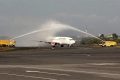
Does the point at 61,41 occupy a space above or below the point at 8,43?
above

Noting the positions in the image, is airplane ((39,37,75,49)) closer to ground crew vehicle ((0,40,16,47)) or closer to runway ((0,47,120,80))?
ground crew vehicle ((0,40,16,47))

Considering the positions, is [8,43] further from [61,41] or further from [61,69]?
[61,69]

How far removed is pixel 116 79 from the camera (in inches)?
933

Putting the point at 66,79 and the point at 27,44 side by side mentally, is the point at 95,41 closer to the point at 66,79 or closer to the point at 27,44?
the point at 27,44

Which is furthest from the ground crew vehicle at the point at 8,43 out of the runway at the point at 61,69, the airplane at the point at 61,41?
the runway at the point at 61,69

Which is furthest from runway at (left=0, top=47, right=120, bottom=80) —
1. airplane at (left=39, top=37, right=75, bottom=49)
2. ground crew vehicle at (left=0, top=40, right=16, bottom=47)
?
ground crew vehicle at (left=0, top=40, right=16, bottom=47)

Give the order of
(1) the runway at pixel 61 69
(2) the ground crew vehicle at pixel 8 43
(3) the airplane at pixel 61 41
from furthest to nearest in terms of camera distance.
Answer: (2) the ground crew vehicle at pixel 8 43
(3) the airplane at pixel 61 41
(1) the runway at pixel 61 69

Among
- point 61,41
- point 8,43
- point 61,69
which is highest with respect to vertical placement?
point 61,41

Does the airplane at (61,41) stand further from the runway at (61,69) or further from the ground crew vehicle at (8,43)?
the runway at (61,69)

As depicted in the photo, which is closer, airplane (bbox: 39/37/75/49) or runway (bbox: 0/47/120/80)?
runway (bbox: 0/47/120/80)

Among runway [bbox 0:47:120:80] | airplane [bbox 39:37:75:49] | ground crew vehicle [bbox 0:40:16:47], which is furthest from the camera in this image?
ground crew vehicle [bbox 0:40:16:47]

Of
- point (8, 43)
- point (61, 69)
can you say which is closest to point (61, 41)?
point (8, 43)

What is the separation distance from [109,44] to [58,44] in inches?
796

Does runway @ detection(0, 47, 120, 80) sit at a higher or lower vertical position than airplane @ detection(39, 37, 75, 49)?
lower
